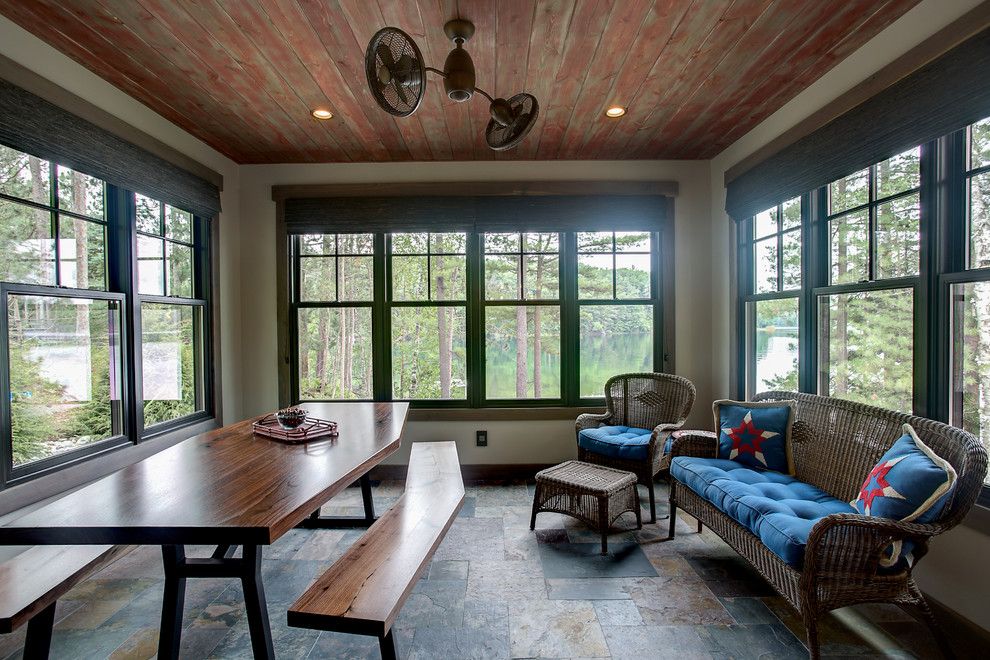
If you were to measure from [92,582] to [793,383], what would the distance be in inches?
166

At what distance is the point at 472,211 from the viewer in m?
3.76

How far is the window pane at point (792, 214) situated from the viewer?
A: 9.53 feet

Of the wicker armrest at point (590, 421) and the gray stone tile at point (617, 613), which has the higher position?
the wicker armrest at point (590, 421)

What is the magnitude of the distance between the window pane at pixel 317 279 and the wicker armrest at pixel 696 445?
9.71 ft

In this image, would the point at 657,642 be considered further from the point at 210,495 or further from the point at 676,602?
the point at 210,495

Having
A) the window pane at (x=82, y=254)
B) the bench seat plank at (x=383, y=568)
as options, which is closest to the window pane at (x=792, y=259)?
the bench seat plank at (x=383, y=568)

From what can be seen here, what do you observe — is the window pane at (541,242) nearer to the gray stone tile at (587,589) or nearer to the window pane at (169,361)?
the gray stone tile at (587,589)

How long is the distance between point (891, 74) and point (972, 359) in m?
1.36

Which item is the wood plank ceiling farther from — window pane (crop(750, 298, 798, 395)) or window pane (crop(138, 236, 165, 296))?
window pane (crop(750, 298, 798, 395))

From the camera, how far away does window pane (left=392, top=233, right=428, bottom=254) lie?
3896 mm

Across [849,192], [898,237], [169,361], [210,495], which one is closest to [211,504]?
[210,495]

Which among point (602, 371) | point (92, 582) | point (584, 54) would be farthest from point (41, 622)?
point (602, 371)

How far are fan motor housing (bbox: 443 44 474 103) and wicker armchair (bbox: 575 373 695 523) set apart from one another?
7.86 ft

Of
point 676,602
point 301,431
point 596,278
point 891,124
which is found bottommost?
point 676,602
